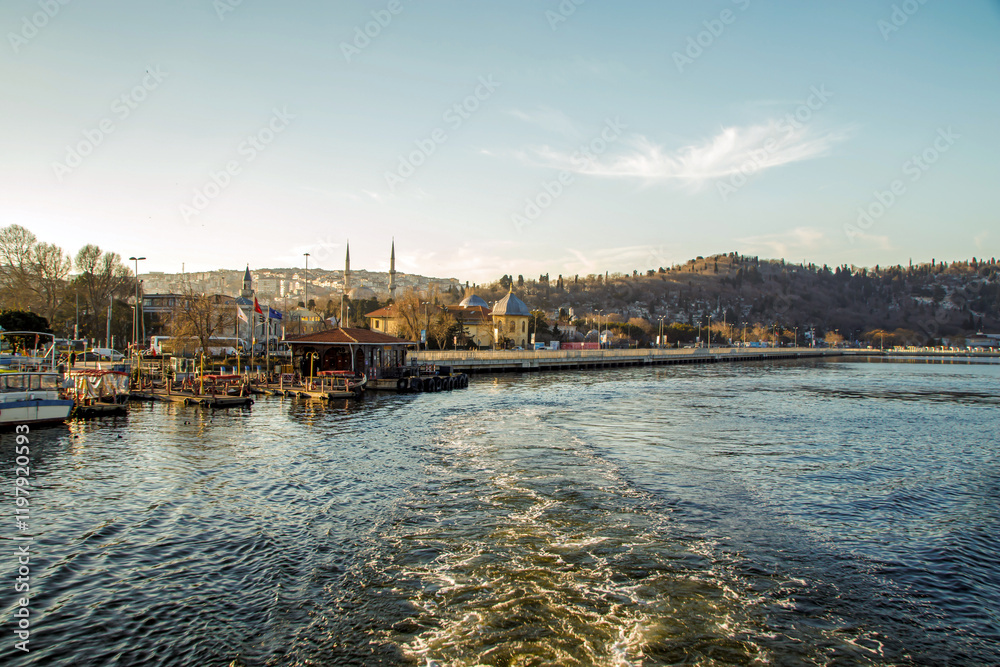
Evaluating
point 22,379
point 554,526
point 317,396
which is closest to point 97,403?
point 22,379

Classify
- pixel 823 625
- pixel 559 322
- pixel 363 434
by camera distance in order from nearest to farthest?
pixel 823 625 < pixel 363 434 < pixel 559 322

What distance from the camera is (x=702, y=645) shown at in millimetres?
8367

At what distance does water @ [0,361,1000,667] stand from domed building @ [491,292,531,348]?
75538mm

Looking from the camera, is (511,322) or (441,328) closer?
(441,328)

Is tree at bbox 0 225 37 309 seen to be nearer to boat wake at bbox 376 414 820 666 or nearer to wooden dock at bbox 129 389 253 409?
wooden dock at bbox 129 389 253 409

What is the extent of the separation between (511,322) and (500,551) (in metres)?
90.2

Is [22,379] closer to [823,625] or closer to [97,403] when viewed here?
[97,403]

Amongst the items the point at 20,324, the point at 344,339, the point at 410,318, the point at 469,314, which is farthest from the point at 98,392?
the point at 469,314

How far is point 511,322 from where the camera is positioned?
333 ft

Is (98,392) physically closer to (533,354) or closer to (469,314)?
(533,354)

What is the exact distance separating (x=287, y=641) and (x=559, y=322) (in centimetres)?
12881

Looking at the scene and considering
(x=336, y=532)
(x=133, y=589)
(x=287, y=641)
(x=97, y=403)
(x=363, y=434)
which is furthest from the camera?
(x=97, y=403)

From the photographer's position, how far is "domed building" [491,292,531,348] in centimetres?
9975

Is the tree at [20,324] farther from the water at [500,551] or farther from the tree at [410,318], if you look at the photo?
the tree at [410,318]
